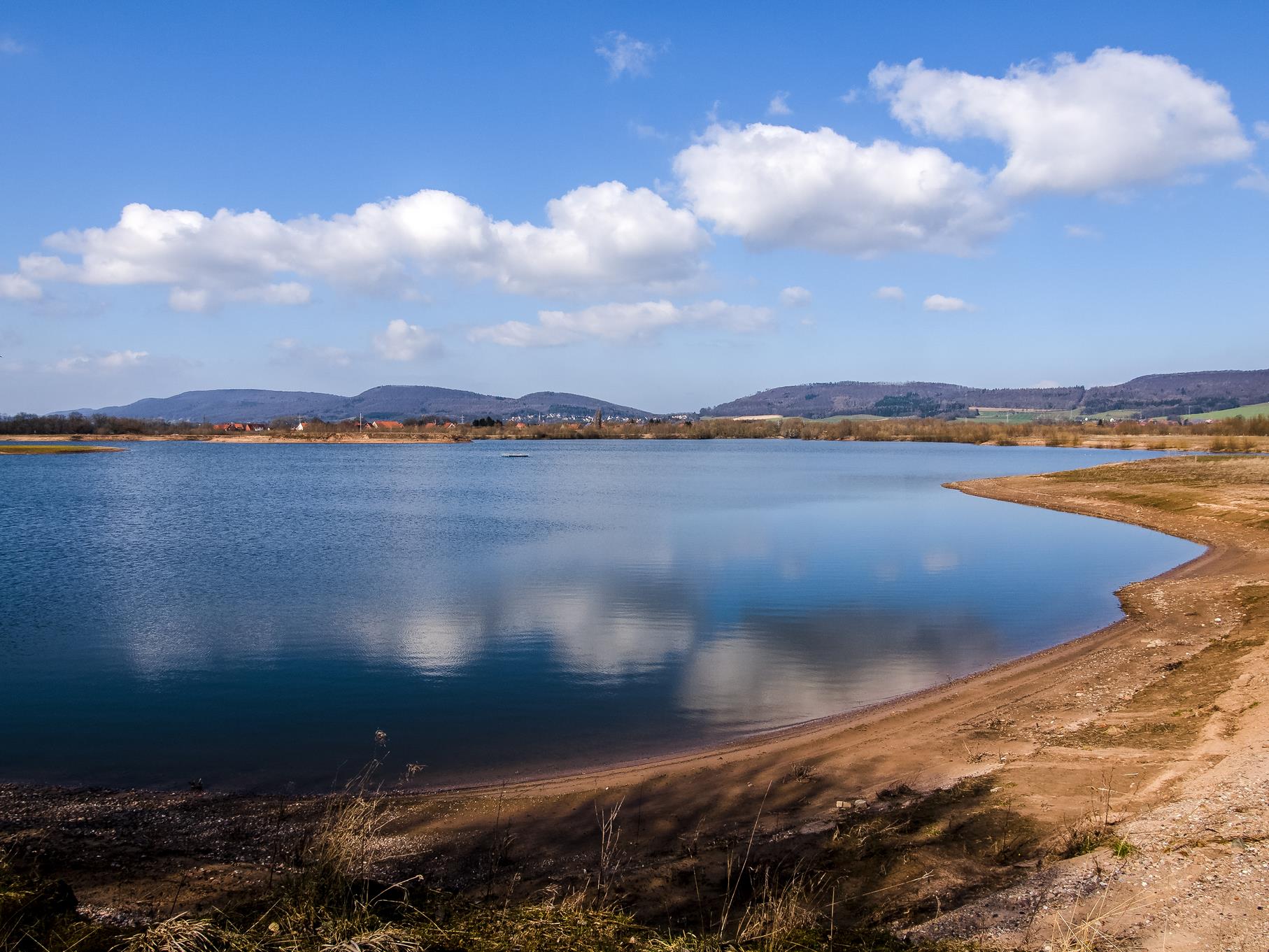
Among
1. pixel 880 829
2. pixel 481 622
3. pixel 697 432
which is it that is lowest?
pixel 481 622

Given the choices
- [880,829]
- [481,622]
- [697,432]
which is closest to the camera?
[880,829]

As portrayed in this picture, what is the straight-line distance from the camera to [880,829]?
20.7 ft

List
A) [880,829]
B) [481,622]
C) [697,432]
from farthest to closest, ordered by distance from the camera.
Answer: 1. [697,432]
2. [481,622]
3. [880,829]

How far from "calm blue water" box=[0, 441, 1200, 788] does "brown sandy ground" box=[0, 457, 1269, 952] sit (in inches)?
42.3

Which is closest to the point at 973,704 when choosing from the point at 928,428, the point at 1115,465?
the point at 1115,465

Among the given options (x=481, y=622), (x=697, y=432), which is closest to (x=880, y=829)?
(x=481, y=622)

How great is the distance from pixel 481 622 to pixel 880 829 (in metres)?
9.59

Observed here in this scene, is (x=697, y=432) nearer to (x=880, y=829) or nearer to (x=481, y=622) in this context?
(x=481, y=622)

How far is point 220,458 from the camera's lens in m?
81.1

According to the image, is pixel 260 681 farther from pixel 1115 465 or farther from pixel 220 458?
pixel 220 458

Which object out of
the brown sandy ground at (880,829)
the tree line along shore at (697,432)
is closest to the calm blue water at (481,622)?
the brown sandy ground at (880,829)

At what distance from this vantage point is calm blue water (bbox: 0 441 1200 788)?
9.27 meters

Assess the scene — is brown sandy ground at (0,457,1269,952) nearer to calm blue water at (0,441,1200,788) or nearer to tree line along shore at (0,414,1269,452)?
calm blue water at (0,441,1200,788)

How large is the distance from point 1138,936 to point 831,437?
15993 cm
